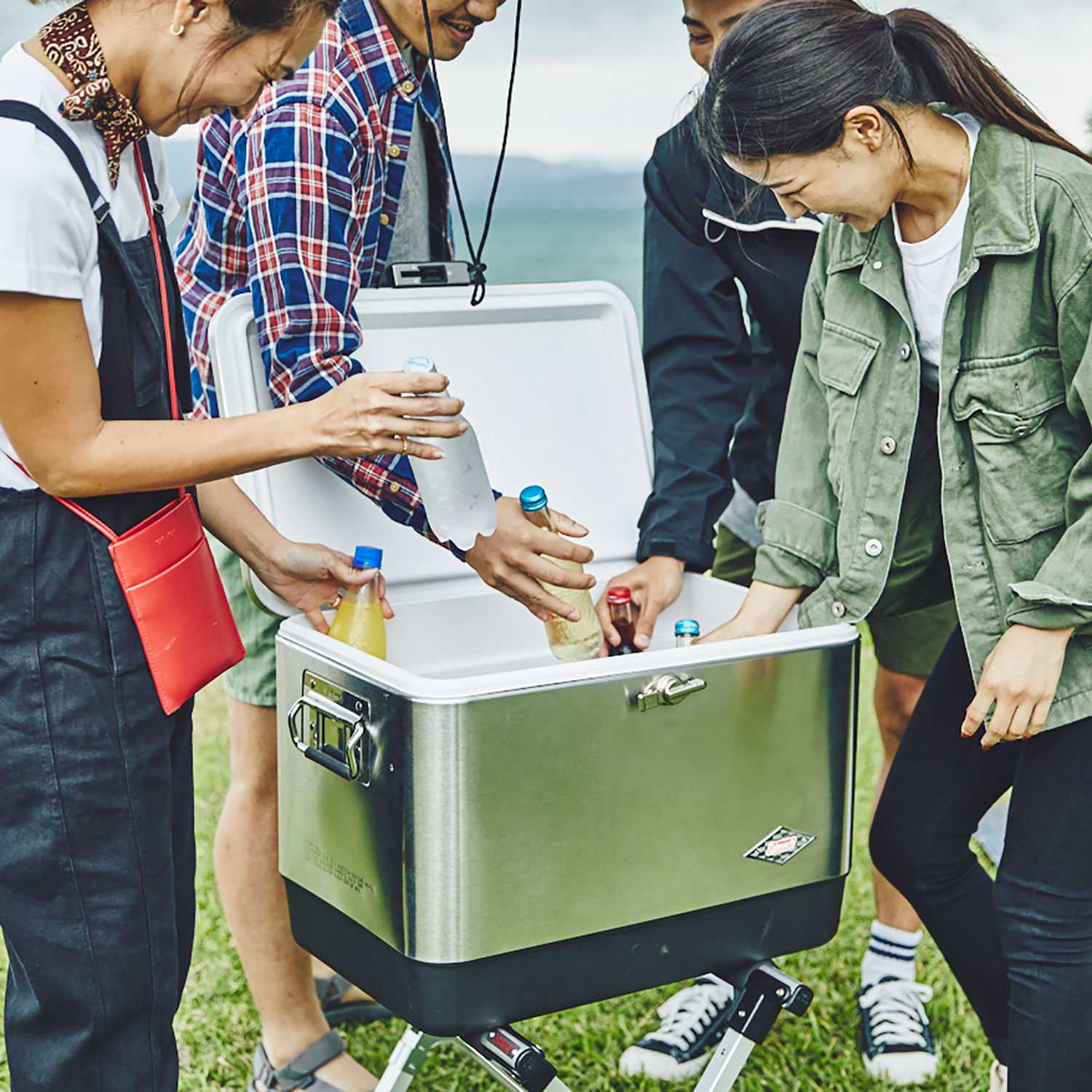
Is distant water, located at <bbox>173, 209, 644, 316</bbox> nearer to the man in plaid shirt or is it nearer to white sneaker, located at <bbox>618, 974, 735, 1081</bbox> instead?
the man in plaid shirt

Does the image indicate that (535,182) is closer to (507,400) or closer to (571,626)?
(507,400)

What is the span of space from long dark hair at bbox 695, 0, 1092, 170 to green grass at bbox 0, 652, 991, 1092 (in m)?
1.58

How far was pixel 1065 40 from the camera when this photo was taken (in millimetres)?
5156

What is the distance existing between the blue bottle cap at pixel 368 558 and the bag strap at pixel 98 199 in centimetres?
43

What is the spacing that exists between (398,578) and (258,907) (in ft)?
1.94

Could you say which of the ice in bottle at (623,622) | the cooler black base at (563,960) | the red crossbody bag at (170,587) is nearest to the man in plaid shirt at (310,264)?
the ice in bottle at (623,622)

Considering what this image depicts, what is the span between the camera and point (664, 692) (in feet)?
5.44

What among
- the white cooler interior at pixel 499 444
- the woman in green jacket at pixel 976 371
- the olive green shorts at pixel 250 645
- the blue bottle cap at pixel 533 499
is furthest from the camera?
the olive green shorts at pixel 250 645

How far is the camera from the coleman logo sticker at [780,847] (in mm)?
1784

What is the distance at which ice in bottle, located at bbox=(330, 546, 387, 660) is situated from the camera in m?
2.05

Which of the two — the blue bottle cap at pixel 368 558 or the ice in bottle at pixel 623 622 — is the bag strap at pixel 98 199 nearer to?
the blue bottle cap at pixel 368 558

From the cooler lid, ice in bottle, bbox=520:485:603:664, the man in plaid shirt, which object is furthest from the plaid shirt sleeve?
ice in bottle, bbox=520:485:603:664

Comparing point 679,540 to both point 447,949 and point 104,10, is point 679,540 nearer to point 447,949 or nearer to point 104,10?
point 447,949

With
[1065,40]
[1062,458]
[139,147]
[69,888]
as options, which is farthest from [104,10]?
[1065,40]
